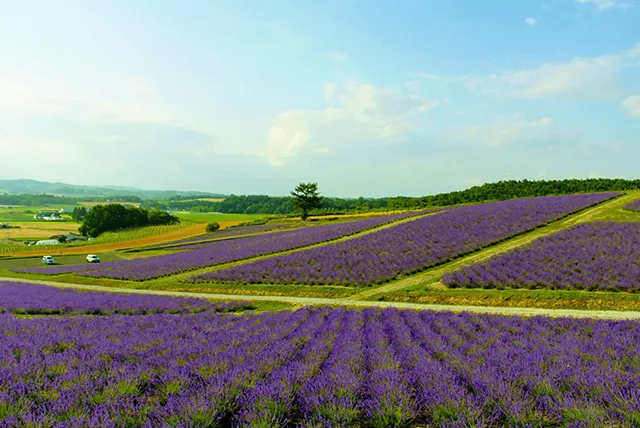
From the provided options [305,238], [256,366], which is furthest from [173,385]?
[305,238]

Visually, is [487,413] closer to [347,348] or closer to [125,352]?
[347,348]

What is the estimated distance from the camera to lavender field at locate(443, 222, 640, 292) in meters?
18.2

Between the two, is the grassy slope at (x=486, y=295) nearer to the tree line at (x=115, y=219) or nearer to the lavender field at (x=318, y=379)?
the lavender field at (x=318, y=379)

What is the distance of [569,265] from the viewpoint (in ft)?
69.6

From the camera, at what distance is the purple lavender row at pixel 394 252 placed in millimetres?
25734

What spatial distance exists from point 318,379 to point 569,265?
2197cm

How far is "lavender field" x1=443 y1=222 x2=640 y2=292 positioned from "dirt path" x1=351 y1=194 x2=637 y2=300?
1645 millimetres

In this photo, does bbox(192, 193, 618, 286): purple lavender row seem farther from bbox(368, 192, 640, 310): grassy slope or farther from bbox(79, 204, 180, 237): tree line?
bbox(79, 204, 180, 237): tree line

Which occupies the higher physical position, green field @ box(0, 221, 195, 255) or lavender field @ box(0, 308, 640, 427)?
lavender field @ box(0, 308, 640, 427)

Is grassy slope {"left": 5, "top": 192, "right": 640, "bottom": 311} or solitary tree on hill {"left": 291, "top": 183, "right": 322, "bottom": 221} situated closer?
grassy slope {"left": 5, "top": 192, "right": 640, "bottom": 311}

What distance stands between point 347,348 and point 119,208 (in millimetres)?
110461

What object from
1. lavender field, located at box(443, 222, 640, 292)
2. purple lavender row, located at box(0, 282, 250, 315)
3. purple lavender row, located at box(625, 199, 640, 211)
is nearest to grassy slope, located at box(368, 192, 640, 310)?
lavender field, located at box(443, 222, 640, 292)

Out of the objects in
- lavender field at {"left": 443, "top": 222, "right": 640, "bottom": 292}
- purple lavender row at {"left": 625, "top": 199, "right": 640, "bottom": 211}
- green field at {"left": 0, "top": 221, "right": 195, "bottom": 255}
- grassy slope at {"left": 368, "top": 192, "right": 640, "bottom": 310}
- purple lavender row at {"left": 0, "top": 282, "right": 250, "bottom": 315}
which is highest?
purple lavender row at {"left": 625, "top": 199, "right": 640, "bottom": 211}

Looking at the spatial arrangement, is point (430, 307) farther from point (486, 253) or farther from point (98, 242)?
point (98, 242)
